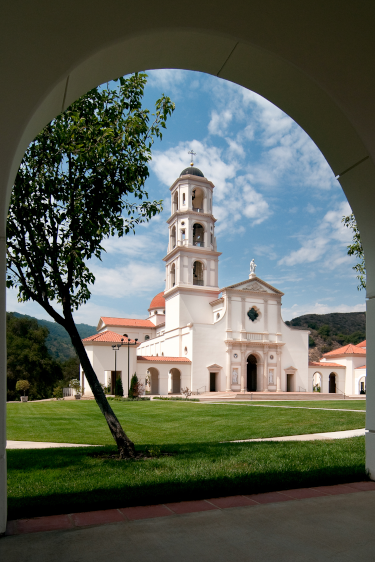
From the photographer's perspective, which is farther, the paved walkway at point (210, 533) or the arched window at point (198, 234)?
the arched window at point (198, 234)

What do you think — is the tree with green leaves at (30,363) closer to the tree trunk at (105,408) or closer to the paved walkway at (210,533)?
the tree trunk at (105,408)

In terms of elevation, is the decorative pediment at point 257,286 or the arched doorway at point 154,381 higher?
the decorative pediment at point 257,286

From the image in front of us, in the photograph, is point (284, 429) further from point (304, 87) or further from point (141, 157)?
point (304, 87)

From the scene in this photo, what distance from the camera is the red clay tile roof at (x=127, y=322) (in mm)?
62938

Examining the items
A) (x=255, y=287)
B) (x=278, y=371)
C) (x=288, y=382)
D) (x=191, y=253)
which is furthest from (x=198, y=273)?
(x=288, y=382)

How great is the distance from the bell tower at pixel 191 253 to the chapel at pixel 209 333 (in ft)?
0.35

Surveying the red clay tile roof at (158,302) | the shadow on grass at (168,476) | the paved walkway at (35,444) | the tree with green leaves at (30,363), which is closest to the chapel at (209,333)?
the tree with green leaves at (30,363)

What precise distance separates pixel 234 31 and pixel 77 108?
17.5 ft

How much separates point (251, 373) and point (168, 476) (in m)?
42.9

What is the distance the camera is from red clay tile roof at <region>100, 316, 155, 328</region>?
62.9 metres

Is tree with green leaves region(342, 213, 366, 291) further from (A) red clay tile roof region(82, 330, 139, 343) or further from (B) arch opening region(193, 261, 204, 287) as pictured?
(B) arch opening region(193, 261, 204, 287)

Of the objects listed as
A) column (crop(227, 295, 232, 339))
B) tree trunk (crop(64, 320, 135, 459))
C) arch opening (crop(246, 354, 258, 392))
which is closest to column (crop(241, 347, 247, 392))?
column (crop(227, 295, 232, 339))

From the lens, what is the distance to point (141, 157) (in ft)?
26.4

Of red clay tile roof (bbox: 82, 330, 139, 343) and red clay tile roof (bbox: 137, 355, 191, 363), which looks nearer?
red clay tile roof (bbox: 82, 330, 139, 343)
